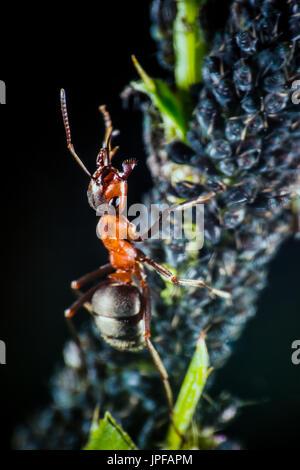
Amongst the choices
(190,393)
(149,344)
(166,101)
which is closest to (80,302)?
(149,344)

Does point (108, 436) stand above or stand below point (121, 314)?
below

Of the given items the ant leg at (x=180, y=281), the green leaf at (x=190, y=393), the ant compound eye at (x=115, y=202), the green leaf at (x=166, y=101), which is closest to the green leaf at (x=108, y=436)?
the green leaf at (x=190, y=393)

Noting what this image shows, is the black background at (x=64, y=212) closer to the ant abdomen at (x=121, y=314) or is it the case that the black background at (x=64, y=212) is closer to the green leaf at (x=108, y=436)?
the ant abdomen at (x=121, y=314)

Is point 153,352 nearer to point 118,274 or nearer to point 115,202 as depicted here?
point 118,274

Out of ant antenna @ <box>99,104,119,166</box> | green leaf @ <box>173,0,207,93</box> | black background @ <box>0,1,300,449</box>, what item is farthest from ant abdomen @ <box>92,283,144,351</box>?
green leaf @ <box>173,0,207,93</box>

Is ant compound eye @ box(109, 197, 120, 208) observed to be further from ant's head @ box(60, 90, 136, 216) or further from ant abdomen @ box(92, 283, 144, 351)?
ant abdomen @ box(92, 283, 144, 351)

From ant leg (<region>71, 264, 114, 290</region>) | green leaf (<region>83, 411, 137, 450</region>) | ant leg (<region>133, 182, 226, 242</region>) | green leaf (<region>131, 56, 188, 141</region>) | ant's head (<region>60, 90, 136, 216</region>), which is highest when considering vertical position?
green leaf (<region>131, 56, 188, 141</region>)
